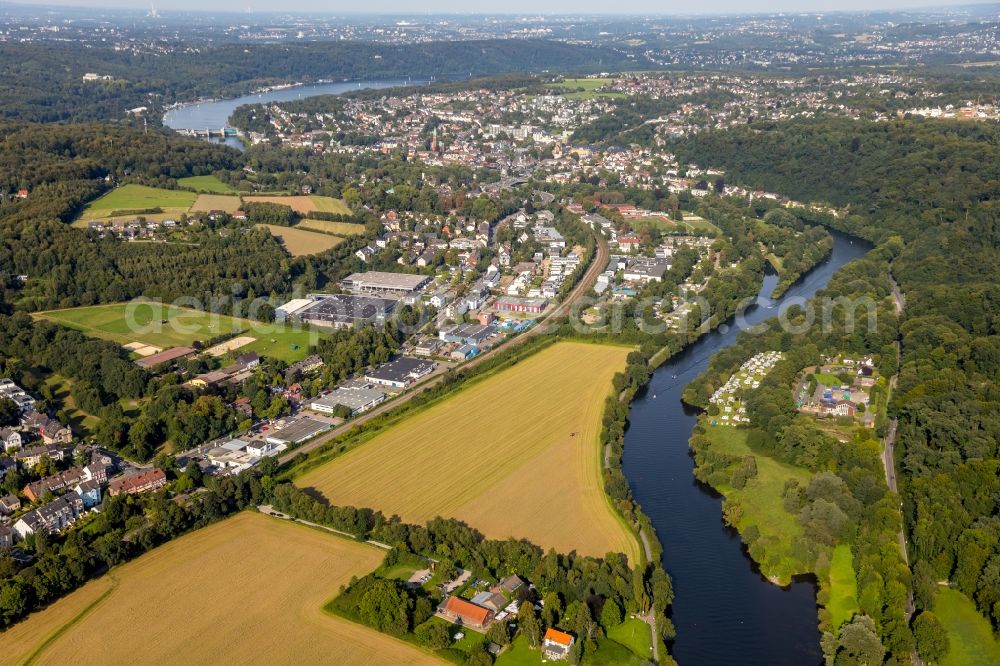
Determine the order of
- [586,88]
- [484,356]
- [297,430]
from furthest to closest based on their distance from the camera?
[586,88] → [484,356] → [297,430]

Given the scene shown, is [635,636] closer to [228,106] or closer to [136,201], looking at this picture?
[136,201]

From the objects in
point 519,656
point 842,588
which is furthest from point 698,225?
point 519,656

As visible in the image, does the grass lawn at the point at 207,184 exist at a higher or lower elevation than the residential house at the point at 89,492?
A: higher

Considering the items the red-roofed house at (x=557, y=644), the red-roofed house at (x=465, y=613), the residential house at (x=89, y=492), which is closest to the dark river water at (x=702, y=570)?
the red-roofed house at (x=557, y=644)

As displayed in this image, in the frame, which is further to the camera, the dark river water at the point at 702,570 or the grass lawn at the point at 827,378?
the grass lawn at the point at 827,378

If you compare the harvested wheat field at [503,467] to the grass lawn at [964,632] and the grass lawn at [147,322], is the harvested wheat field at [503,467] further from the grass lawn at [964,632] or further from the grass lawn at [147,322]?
the grass lawn at [147,322]

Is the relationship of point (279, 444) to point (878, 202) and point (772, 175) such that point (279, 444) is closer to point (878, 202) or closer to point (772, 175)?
point (878, 202)
